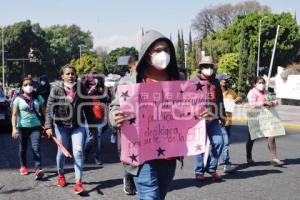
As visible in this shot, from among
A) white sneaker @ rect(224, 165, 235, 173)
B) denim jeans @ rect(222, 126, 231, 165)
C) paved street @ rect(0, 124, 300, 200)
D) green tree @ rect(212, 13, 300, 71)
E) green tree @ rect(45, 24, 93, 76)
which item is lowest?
paved street @ rect(0, 124, 300, 200)

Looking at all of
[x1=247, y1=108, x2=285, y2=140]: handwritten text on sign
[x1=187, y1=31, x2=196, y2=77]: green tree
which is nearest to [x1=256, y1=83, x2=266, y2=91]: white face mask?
[x1=247, y1=108, x2=285, y2=140]: handwritten text on sign

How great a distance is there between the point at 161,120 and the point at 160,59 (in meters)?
0.50

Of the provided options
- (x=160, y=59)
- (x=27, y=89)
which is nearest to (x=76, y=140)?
(x=27, y=89)

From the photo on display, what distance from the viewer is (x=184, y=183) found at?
7.18 metres

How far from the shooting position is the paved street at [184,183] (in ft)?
21.2

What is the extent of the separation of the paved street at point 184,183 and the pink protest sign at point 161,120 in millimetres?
2438

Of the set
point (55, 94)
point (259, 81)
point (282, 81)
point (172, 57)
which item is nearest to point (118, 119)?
point (172, 57)

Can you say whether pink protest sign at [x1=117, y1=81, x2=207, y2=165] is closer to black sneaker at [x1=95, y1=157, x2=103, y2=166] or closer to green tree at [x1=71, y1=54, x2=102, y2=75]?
black sneaker at [x1=95, y1=157, x2=103, y2=166]

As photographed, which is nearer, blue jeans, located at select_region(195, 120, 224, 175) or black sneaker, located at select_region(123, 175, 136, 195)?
black sneaker, located at select_region(123, 175, 136, 195)

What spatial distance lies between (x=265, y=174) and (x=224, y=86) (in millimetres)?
1835

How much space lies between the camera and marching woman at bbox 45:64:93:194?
21.7 ft

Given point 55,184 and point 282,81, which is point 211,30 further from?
point 55,184

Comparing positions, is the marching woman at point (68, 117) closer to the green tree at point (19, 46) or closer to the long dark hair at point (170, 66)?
the long dark hair at point (170, 66)

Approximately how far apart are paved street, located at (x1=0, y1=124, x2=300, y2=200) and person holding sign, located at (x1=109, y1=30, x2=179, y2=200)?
2.53 metres
